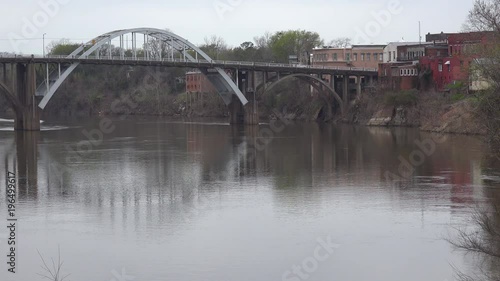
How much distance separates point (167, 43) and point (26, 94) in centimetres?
1539

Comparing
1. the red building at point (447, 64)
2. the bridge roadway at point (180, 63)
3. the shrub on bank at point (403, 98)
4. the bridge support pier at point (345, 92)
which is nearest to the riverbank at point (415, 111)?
the shrub on bank at point (403, 98)

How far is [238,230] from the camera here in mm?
22719

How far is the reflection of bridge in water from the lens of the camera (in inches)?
2505

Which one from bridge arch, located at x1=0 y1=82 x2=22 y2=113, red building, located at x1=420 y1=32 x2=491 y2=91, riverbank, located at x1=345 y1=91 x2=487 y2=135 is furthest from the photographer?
red building, located at x1=420 y1=32 x2=491 y2=91

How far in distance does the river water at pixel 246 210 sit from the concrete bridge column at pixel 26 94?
15.7 meters

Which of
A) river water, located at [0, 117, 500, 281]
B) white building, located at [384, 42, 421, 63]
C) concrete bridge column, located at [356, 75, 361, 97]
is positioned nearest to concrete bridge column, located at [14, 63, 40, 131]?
river water, located at [0, 117, 500, 281]

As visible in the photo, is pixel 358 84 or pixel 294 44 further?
pixel 294 44

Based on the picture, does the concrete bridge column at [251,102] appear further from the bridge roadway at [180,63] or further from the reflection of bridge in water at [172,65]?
the bridge roadway at [180,63]

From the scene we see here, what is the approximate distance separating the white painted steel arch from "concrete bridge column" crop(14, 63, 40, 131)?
0.74 m

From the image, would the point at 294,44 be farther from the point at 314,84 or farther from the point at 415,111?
the point at 415,111

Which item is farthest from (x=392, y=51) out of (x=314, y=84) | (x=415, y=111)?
(x=415, y=111)

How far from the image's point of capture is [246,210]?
84.8 ft

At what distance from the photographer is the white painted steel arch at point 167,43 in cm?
6506

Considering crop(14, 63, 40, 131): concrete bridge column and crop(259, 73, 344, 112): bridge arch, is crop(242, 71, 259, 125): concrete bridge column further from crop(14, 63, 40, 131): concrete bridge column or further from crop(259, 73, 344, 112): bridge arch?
crop(14, 63, 40, 131): concrete bridge column
